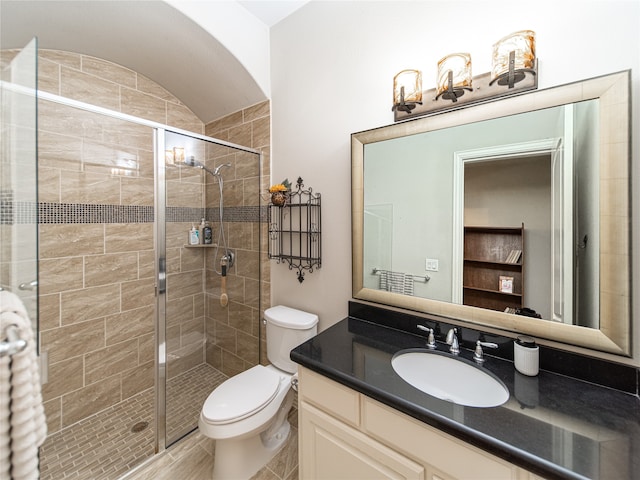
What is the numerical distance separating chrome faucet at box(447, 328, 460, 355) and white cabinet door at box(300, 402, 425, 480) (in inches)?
18.2

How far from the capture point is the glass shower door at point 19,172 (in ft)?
2.40

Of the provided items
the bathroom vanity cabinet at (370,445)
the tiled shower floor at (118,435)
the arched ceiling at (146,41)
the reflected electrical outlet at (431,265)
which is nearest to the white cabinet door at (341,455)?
the bathroom vanity cabinet at (370,445)

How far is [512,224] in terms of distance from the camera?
41.6 inches

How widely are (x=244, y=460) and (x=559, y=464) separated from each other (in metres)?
1.36

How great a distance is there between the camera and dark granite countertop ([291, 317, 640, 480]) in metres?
0.63

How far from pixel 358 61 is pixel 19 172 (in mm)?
1532

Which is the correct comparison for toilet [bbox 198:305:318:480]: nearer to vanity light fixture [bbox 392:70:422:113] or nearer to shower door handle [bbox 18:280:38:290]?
shower door handle [bbox 18:280:38:290]

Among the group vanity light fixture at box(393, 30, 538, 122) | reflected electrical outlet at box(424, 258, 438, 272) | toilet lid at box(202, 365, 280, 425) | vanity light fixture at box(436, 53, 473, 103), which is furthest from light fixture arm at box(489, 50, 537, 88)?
toilet lid at box(202, 365, 280, 425)

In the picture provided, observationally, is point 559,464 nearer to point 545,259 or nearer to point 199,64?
point 545,259

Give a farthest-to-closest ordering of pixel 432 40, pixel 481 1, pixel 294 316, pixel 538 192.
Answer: pixel 294 316, pixel 432 40, pixel 481 1, pixel 538 192

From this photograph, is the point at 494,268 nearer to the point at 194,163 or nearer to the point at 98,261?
the point at 194,163

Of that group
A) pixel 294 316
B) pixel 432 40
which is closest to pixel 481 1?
pixel 432 40

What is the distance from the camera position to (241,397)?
1.38 metres

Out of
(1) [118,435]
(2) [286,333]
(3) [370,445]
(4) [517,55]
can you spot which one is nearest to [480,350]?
(3) [370,445]
